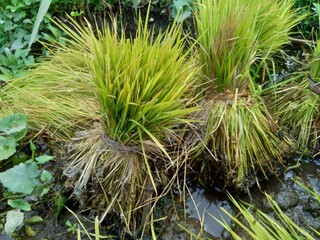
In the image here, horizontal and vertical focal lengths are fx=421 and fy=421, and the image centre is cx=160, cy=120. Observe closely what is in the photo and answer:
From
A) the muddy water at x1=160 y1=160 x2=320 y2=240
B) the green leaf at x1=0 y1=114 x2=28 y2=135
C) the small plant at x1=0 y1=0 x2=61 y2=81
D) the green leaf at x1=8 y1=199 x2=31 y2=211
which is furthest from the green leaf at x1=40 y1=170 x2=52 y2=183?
the small plant at x1=0 y1=0 x2=61 y2=81

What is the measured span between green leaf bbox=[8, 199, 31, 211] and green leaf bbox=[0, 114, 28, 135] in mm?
285

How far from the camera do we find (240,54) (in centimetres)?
176

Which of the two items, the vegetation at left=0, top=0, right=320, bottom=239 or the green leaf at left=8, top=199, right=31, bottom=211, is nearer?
the vegetation at left=0, top=0, right=320, bottom=239

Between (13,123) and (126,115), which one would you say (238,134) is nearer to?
(126,115)

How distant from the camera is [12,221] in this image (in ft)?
5.13

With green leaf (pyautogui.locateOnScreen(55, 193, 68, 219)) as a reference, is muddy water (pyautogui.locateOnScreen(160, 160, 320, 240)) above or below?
below

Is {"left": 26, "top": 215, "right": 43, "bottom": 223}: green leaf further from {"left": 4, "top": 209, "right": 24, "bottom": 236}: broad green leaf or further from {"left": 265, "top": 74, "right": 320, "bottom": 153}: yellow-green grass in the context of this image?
{"left": 265, "top": 74, "right": 320, "bottom": 153}: yellow-green grass

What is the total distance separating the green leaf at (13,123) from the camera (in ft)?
5.73

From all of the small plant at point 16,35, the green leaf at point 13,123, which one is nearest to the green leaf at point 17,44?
the small plant at point 16,35

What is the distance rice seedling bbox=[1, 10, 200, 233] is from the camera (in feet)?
4.73

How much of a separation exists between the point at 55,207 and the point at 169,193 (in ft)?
1.57

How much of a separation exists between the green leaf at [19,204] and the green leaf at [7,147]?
0.67 feet

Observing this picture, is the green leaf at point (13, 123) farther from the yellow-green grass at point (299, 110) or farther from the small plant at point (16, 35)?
the yellow-green grass at point (299, 110)

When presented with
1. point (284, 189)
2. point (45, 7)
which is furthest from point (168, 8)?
point (45, 7)
